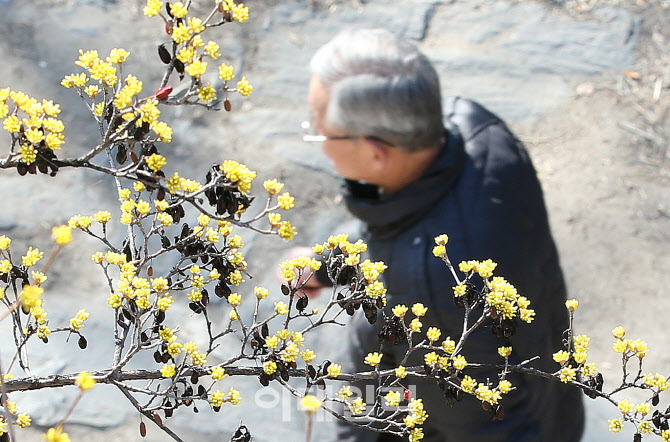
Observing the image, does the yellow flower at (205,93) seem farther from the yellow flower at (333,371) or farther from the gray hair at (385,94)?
the gray hair at (385,94)

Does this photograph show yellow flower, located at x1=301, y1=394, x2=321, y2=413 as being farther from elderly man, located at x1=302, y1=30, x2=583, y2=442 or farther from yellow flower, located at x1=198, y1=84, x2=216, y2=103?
elderly man, located at x1=302, y1=30, x2=583, y2=442

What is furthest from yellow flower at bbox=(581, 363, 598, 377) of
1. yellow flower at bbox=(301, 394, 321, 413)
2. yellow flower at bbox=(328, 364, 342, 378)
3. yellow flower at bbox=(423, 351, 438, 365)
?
yellow flower at bbox=(301, 394, 321, 413)

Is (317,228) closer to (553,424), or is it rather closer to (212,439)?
(212,439)

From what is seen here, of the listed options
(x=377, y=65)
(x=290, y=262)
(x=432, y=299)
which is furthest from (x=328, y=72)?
(x=290, y=262)

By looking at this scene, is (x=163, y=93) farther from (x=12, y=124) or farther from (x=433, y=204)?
(x=433, y=204)

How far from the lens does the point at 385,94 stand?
2.55 meters

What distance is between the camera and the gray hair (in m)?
2.55

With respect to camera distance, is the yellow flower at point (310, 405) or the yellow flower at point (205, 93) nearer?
the yellow flower at point (310, 405)

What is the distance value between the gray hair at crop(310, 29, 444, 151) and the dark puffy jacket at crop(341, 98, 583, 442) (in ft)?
0.48

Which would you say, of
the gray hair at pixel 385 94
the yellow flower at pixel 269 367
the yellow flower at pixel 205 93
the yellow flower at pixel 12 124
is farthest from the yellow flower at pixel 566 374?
the gray hair at pixel 385 94

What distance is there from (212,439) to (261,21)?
3.77 meters

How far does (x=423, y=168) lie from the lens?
2.63m

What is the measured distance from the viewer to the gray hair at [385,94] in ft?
8.36

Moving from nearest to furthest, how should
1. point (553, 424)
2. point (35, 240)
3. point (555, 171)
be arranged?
1. point (553, 424)
2. point (35, 240)
3. point (555, 171)
